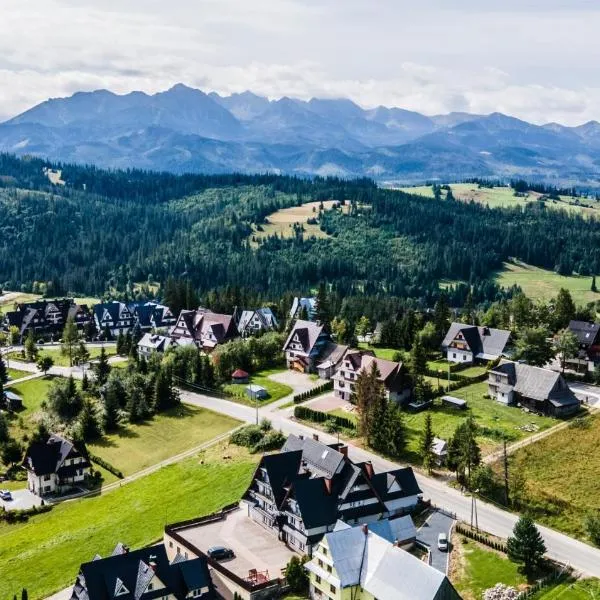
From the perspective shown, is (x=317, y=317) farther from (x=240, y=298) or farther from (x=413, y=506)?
(x=413, y=506)

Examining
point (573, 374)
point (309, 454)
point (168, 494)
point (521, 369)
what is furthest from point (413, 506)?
point (573, 374)

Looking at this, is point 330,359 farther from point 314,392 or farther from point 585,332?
point 585,332

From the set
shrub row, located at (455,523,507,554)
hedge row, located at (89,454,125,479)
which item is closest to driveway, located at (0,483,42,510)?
hedge row, located at (89,454,125,479)

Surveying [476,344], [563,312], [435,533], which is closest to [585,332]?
[563,312]

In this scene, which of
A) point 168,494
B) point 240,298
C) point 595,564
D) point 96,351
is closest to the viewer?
point 595,564

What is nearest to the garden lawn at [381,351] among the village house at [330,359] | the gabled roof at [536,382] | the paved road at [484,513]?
the village house at [330,359]

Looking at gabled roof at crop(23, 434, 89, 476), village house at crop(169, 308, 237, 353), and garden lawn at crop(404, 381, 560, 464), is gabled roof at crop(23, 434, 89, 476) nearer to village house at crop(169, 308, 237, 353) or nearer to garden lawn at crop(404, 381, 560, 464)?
garden lawn at crop(404, 381, 560, 464)
